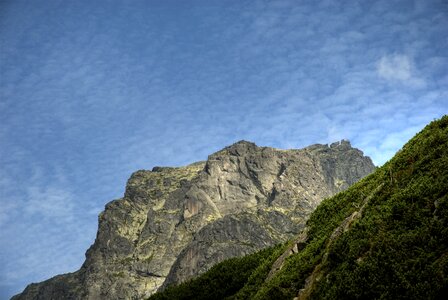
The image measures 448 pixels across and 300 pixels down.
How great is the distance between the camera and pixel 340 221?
29828mm

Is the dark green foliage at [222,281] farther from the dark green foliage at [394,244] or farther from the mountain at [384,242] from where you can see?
the dark green foliage at [394,244]

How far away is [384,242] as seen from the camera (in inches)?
834

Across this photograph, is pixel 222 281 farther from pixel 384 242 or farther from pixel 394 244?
pixel 394 244

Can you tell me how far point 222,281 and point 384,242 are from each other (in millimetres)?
23815

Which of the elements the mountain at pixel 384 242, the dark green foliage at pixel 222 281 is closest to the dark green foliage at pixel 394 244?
the mountain at pixel 384 242

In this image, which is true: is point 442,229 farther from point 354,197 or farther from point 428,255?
point 354,197

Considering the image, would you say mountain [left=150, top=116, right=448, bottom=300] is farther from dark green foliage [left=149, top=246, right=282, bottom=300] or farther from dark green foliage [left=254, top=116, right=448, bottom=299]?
dark green foliage [left=149, top=246, right=282, bottom=300]

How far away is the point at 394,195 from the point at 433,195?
2867 mm

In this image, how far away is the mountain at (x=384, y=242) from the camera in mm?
18719

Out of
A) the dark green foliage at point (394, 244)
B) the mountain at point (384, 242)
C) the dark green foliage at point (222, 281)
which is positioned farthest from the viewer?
the dark green foliage at point (222, 281)

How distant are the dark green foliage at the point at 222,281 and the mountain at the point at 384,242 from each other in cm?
628

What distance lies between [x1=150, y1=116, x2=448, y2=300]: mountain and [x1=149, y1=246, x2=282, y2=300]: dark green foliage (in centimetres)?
628

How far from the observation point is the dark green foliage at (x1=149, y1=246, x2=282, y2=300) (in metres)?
40.3

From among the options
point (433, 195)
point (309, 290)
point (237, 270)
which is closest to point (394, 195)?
point (433, 195)
